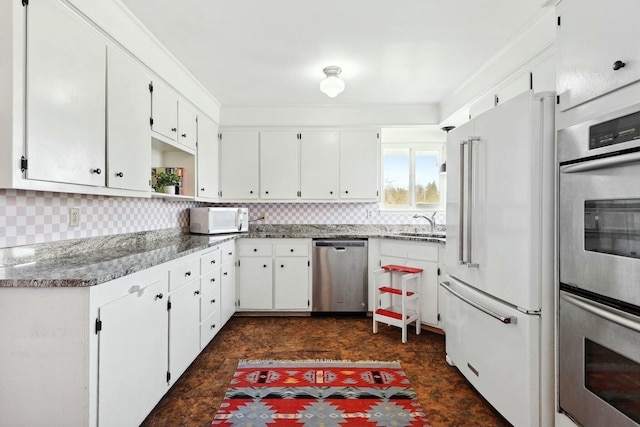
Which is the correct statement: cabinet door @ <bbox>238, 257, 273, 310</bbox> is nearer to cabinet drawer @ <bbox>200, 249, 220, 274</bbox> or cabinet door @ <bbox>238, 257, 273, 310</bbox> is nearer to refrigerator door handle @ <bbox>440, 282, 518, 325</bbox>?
cabinet drawer @ <bbox>200, 249, 220, 274</bbox>

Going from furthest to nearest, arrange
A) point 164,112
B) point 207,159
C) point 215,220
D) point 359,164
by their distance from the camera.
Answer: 1. point 359,164
2. point 207,159
3. point 215,220
4. point 164,112

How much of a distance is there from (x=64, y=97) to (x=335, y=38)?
1722mm

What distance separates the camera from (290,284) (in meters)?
3.66

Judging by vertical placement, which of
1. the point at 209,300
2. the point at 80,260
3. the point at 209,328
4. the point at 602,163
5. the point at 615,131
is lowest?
the point at 209,328

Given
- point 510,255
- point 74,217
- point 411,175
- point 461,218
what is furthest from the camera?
point 411,175

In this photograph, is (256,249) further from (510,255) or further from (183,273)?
(510,255)

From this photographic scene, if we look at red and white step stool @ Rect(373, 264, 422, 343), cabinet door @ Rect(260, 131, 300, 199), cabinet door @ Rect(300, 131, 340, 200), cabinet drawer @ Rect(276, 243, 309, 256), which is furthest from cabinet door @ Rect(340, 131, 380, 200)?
red and white step stool @ Rect(373, 264, 422, 343)

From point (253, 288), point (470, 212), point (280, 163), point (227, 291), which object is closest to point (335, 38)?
point (470, 212)

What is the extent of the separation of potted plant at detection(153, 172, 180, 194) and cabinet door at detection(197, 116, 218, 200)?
1.51ft

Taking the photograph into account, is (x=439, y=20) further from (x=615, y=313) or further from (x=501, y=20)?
(x=615, y=313)

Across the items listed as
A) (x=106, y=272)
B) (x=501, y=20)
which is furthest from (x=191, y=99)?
(x=501, y=20)

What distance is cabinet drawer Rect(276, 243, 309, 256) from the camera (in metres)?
3.66

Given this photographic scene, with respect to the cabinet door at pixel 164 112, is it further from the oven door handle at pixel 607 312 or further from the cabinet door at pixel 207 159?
the oven door handle at pixel 607 312

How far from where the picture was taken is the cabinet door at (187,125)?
9.59 ft
